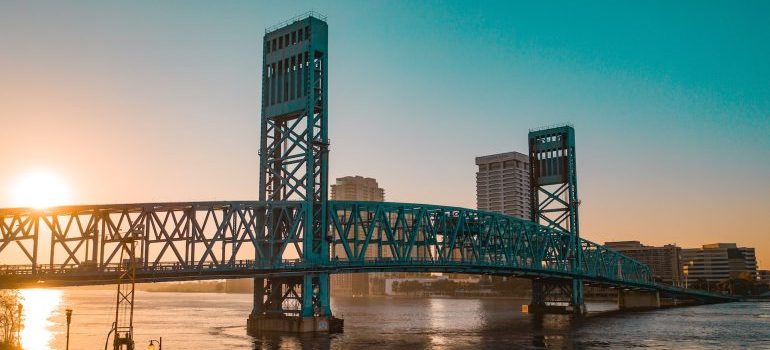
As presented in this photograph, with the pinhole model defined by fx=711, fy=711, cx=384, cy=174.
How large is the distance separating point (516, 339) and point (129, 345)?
4794 cm

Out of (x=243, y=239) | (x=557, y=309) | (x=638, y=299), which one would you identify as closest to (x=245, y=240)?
(x=243, y=239)

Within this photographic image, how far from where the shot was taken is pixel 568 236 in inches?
5797

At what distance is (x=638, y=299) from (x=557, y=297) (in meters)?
56.8

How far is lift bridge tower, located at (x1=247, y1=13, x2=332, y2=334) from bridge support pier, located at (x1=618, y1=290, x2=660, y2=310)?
126m

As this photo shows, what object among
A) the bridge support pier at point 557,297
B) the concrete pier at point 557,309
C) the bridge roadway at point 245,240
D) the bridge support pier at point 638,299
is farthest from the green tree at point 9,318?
the bridge support pier at point 638,299

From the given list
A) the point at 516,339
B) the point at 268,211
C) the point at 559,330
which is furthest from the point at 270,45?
the point at 559,330

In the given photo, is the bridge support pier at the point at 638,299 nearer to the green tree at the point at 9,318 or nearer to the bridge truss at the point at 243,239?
the bridge truss at the point at 243,239

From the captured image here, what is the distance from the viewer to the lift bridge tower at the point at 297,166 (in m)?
82.9

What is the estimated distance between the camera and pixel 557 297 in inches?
5778

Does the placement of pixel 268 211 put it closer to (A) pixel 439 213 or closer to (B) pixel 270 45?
(B) pixel 270 45

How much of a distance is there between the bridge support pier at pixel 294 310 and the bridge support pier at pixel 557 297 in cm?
6799

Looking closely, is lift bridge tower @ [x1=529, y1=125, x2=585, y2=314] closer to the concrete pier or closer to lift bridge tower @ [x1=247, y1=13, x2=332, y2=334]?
the concrete pier

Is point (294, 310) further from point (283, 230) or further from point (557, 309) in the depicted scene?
point (557, 309)

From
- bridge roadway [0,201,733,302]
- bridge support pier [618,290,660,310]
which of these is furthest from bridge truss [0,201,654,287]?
bridge support pier [618,290,660,310]
